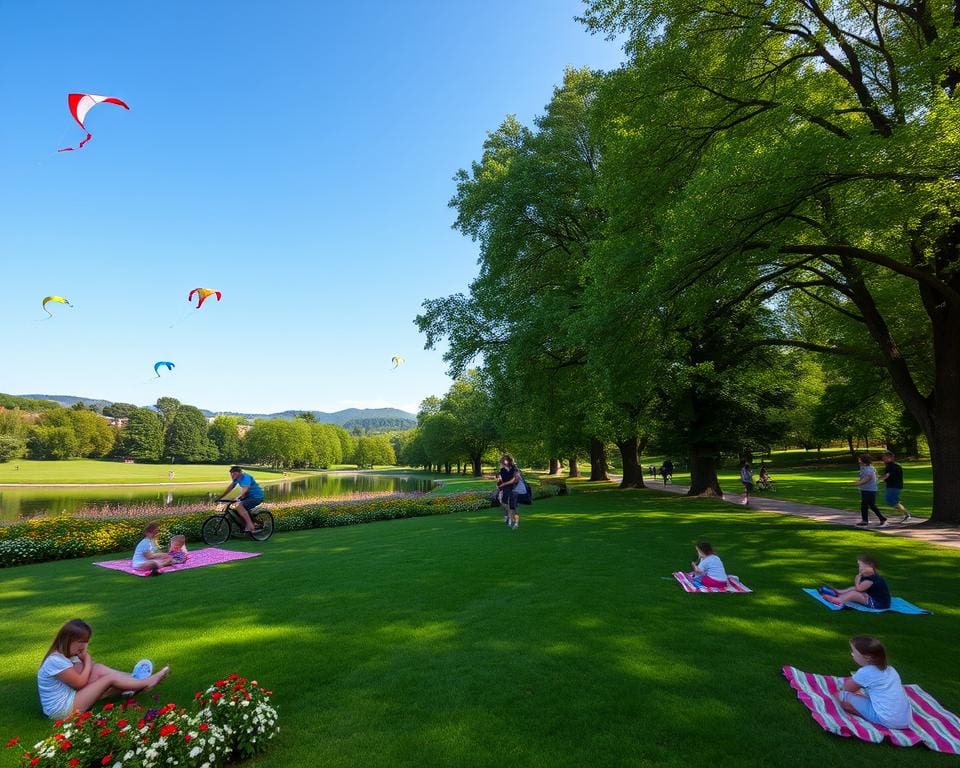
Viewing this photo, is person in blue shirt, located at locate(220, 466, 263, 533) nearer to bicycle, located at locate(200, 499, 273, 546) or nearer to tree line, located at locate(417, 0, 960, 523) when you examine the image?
bicycle, located at locate(200, 499, 273, 546)

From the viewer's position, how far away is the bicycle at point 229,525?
13383 mm

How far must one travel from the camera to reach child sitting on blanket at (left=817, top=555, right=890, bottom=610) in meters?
6.86

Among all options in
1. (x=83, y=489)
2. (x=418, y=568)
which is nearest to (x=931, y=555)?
(x=418, y=568)

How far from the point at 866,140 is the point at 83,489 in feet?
239

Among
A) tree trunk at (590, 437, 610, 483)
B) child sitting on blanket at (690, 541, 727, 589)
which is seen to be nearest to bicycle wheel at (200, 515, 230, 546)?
child sitting on blanket at (690, 541, 727, 589)

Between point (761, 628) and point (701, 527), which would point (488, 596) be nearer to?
point (761, 628)

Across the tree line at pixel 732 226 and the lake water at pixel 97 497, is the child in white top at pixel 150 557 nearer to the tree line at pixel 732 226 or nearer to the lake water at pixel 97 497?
the tree line at pixel 732 226

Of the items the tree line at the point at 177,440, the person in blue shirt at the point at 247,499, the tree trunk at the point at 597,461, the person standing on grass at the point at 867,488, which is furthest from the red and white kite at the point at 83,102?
the tree line at the point at 177,440

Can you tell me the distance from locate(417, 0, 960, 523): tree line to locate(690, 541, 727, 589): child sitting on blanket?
5789 millimetres

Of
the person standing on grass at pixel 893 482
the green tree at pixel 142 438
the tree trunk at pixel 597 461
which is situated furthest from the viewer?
the green tree at pixel 142 438

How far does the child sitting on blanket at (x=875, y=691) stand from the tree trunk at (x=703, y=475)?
20133 mm

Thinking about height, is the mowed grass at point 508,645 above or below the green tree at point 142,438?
below

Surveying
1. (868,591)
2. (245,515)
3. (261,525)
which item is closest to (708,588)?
(868,591)

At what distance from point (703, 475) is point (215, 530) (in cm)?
2124
